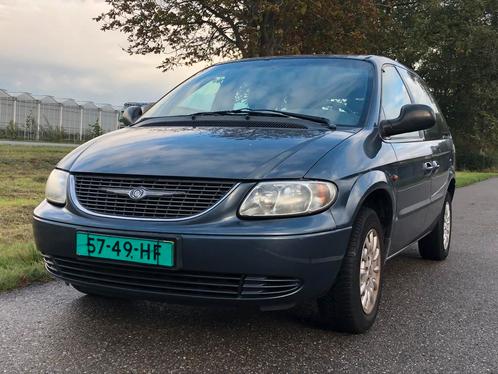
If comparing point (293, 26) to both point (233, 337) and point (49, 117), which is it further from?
point (49, 117)

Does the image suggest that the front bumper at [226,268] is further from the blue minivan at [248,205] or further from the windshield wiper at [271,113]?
the windshield wiper at [271,113]

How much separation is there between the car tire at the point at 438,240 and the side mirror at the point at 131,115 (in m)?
2.87

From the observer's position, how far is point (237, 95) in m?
4.23

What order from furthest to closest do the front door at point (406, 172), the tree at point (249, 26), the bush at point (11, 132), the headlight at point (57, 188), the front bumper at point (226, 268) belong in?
1. the bush at point (11, 132)
2. the tree at point (249, 26)
3. the front door at point (406, 172)
4. the headlight at point (57, 188)
5. the front bumper at point (226, 268)

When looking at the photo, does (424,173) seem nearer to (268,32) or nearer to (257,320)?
(257,320)

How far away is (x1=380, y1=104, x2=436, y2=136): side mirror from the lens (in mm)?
3787

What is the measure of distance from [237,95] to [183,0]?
38.4 ft

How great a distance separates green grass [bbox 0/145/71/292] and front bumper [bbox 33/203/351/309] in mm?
1514

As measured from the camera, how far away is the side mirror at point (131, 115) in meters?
4.52

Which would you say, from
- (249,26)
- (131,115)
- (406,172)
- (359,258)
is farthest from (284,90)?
(249,26)

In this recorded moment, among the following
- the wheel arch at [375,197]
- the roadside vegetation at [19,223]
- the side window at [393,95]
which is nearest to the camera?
the wheel arch at [375,197]

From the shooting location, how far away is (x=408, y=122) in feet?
12.4

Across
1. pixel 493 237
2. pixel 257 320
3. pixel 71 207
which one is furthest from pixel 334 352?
pixel 493 237

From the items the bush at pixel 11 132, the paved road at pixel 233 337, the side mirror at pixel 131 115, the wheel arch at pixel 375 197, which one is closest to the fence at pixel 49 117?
the bush at pixel 11 132
